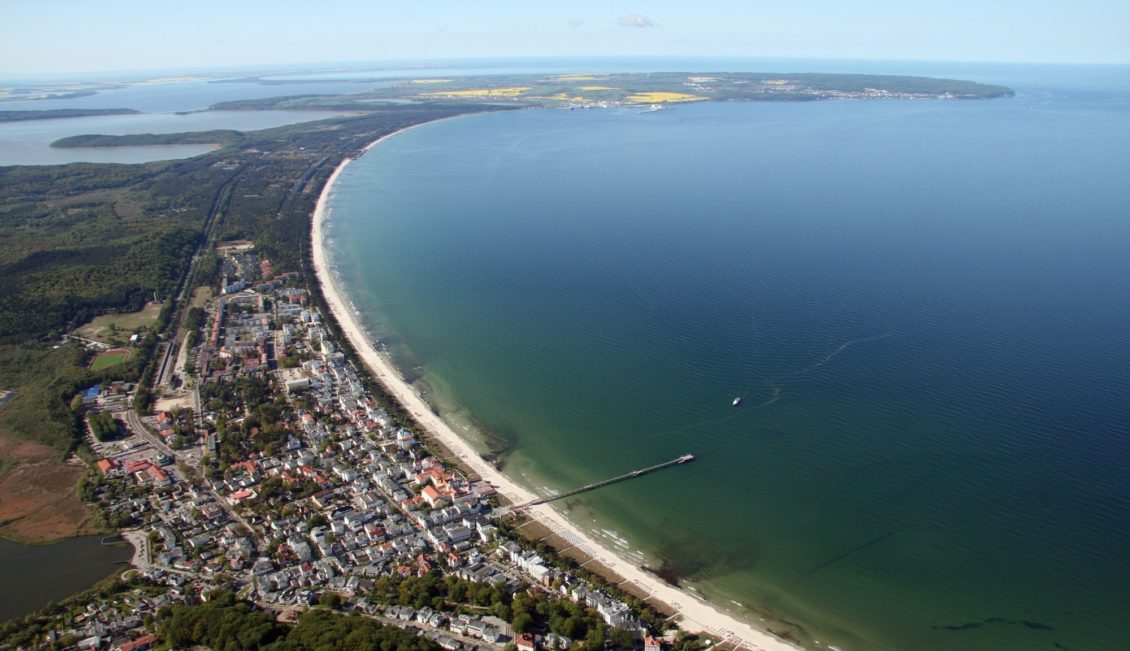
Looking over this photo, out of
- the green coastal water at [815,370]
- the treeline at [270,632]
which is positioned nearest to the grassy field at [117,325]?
the green coastal water at [815,370]

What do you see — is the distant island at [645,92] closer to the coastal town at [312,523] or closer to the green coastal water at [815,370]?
the green coastal water at [815,370]

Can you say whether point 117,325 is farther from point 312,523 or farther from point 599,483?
point 599,483

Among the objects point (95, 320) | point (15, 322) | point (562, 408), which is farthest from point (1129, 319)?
point (15, 322)

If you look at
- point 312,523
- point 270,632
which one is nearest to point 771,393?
point 312,523

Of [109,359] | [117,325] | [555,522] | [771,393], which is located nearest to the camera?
[555,522]

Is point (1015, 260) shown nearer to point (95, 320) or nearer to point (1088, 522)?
point (1088, 522)

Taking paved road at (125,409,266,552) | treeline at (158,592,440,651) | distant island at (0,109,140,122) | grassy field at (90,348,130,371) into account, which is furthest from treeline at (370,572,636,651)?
distant island at (0,109,140,122)

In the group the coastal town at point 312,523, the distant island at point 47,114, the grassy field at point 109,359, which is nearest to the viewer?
the coastal town at point 312,523
